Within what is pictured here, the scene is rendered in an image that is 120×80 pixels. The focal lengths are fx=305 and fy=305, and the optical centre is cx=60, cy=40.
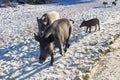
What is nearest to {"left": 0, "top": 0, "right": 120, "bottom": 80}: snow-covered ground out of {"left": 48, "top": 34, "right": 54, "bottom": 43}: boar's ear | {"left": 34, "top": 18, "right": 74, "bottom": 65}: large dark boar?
{"left": 34, "top": 18, "right": 74, "bottom": 65}: large dark boar

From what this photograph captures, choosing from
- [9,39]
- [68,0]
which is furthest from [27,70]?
[68,0]

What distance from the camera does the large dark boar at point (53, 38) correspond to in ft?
36.5

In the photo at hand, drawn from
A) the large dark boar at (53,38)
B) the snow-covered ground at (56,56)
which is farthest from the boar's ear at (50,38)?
the snow-covered ground at (56,56)

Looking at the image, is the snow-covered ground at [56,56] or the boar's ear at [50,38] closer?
the boar's ear at [50,38]

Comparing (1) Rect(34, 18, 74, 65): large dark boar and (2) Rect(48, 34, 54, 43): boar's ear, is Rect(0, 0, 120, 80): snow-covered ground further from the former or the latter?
(2) Rect(48, 34, 54, 43): boar's ear

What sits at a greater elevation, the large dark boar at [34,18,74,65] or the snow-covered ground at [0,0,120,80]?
the large dark boar at [34,18,74,65]

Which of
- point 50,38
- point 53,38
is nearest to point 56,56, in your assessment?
point 53,38

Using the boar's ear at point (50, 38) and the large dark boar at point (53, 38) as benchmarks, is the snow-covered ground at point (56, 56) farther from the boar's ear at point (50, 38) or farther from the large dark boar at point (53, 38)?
the boar's ear at point (50, 38)

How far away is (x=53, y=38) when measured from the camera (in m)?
11.4

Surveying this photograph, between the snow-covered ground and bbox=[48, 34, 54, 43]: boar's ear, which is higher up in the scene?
bbox=[48, 34, 54, 43]: boar's ear

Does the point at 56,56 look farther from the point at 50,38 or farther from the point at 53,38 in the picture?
the point at 50,38

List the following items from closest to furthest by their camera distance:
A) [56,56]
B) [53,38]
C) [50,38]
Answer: [50,38] → [53,38] → [56,56]

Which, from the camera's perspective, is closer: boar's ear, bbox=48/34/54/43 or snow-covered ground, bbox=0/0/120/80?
boar's ear, bbox=48/34/54/43

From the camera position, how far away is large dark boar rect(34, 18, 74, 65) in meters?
11.1
